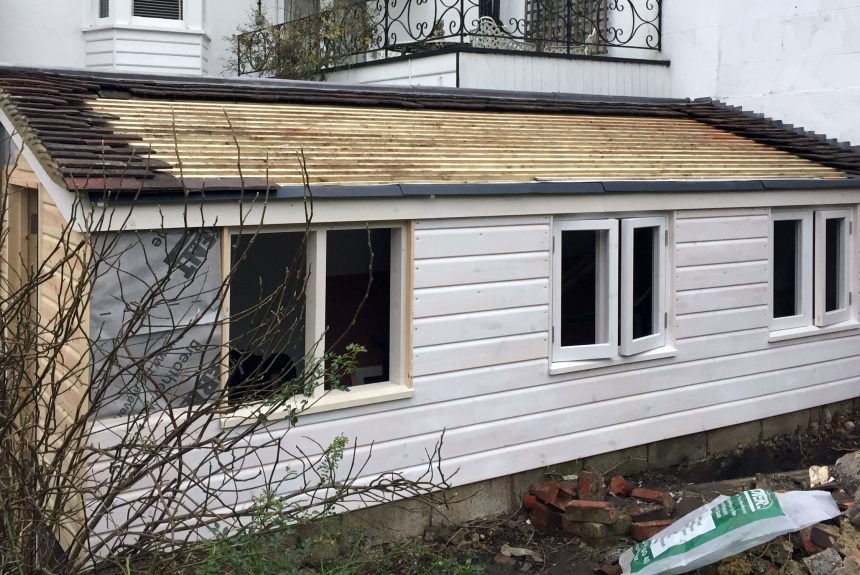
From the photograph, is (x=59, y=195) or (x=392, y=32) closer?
(x=59, y=195)

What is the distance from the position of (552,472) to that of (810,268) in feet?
13.2

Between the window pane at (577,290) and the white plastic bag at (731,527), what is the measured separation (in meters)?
3.56

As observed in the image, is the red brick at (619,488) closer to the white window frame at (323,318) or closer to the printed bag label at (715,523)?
the printed bag label at (715,523)

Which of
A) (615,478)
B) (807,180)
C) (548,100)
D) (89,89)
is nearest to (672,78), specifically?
(548,100)

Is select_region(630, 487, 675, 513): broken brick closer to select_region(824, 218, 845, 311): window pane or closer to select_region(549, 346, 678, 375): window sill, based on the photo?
select_region(549, 346, 678, 375): window sill

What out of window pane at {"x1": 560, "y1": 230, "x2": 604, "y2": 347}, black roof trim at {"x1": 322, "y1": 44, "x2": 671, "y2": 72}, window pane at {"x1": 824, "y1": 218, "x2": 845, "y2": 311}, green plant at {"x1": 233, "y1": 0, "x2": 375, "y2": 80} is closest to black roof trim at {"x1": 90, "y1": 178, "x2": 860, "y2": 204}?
window pane at {"x1": 824, "y1": 218, "x2": 845, "y2": 311}

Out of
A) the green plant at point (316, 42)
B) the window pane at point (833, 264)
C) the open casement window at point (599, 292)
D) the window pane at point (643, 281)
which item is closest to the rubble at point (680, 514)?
the open casement window at point (599, 292)

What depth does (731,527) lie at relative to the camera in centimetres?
625

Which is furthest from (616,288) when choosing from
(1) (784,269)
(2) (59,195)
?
(2) (59,195)

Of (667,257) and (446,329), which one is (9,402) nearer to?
(446,329)

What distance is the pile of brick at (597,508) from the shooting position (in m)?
7.62

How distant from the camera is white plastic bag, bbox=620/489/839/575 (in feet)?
20.3

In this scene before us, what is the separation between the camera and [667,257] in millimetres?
9188

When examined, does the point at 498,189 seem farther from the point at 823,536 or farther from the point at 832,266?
the point at 832,266
